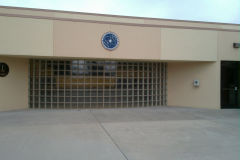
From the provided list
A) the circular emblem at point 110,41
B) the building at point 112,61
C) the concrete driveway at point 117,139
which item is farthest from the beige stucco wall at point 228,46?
the circular emblem at point 110,41

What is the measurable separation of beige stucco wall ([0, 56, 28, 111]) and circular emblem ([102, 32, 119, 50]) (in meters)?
4.05

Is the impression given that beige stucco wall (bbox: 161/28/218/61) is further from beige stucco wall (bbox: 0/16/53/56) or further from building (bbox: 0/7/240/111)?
beige stucco wall (bbox: 0/16/53/56)

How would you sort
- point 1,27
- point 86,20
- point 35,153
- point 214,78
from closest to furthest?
point 35,153
point 1,27
point 86,20
point 214,78

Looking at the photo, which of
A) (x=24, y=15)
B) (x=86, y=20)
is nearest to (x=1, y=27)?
(x=24, y=15)

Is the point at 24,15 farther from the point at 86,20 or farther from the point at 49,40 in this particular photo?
the point at 86,20

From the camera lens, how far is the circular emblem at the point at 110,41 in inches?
322

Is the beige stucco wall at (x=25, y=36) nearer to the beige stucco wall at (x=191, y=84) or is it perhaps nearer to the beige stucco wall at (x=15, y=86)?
the beige stucco wall at (x=15, y=86)

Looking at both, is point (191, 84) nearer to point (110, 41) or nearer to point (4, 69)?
point (110, 41)

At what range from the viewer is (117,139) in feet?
15.1

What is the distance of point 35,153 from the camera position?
3.74 m

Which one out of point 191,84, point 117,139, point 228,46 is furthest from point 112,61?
point 228,46

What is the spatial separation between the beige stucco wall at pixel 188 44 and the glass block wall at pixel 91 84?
1567 mm

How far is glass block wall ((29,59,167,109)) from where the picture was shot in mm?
9102

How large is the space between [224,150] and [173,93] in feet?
21.0
